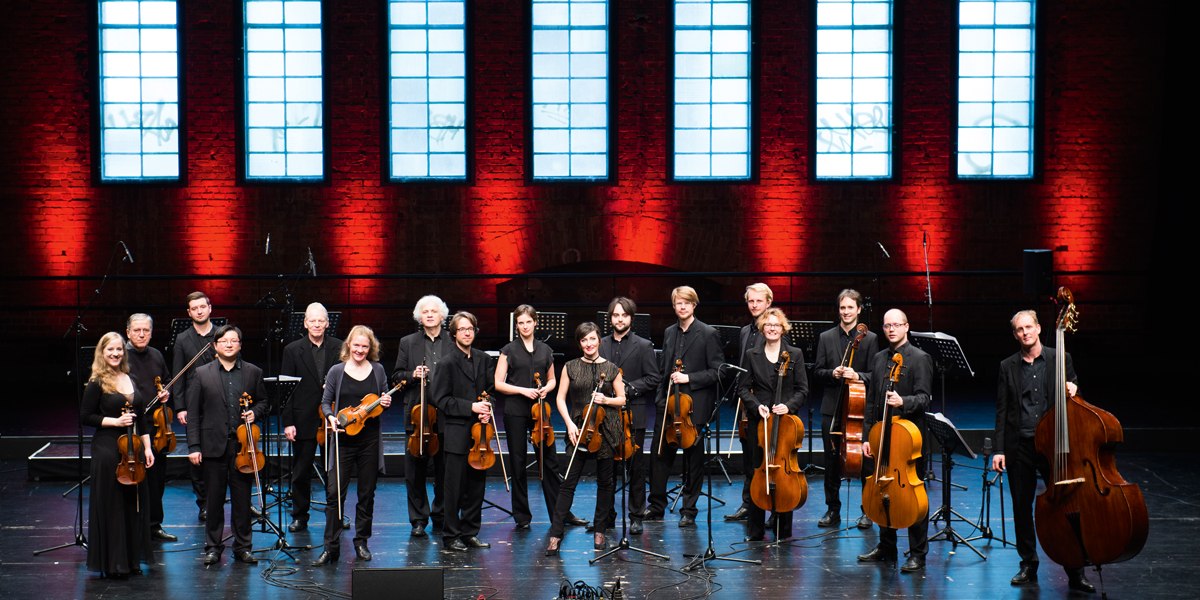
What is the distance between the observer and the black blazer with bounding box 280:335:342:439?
812cm

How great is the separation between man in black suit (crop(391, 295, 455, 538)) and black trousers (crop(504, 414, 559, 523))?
0.47 metres

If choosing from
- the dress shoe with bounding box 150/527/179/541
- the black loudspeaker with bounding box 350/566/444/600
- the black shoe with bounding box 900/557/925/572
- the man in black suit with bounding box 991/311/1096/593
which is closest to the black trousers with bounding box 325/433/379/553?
the dress shoe with bounding box 150/527/179/541

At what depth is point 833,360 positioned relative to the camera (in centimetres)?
832

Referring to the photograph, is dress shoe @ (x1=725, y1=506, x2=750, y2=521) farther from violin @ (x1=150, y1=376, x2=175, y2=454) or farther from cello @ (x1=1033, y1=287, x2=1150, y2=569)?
violin @ (x1=150, y1=376, x2=175, y2=454)

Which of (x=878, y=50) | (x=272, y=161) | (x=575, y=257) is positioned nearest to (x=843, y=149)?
(x=878, y=50)

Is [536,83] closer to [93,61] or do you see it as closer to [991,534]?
[93,61]

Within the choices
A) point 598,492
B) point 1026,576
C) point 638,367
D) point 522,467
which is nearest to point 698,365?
point 638,367

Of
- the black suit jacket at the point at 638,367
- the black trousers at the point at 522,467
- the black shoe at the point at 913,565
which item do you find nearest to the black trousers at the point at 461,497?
the black trousers at the point at 522,467

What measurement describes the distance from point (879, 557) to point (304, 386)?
151 inches

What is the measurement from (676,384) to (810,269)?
6639 mm

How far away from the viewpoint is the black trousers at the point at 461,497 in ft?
25.2

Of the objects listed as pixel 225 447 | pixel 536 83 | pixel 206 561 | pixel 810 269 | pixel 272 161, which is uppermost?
pixel 536 83

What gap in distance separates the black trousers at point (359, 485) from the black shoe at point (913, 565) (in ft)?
10.4

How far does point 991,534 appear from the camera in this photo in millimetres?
7832
